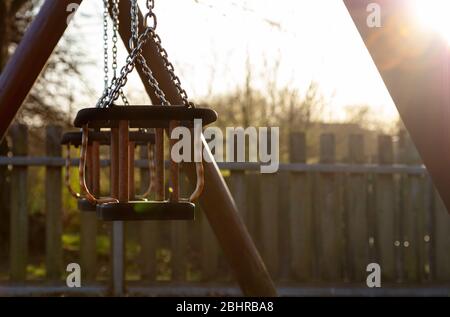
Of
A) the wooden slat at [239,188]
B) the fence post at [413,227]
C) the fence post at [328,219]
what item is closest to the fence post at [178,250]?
the wooden slat at [239,188]

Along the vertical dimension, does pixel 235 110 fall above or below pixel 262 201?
above

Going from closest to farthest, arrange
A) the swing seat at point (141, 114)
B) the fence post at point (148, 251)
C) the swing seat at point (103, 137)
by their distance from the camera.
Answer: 1. the swing seat at point (141, 114)
2. the swing seat at point (103, 137)
3. the fence post at point (148, 251)

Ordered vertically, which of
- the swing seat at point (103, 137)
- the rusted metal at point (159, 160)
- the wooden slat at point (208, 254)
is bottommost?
the wooden slat at point (208, 254)

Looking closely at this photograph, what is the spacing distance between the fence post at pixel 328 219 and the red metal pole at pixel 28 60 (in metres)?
3.56

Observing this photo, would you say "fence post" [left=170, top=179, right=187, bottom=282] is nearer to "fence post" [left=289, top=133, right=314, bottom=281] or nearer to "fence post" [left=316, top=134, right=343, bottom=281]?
"fence post" [left=289, top=133, right=314, bottom=281]

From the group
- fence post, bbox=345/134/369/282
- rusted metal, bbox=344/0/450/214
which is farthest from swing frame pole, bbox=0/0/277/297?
fence post, bbox=345/134/369/282

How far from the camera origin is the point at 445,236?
22.8 ft

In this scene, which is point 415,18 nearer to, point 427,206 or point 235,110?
point 427,206

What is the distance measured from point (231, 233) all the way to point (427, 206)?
3758 mm

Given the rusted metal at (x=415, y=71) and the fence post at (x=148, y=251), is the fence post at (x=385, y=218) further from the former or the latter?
the rusted metal at (x=415, y=71)

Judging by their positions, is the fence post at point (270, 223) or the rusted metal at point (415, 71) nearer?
the rusted metal at point (415, 71)

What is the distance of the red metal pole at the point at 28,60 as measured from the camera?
337cm
